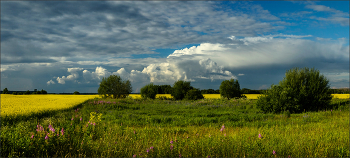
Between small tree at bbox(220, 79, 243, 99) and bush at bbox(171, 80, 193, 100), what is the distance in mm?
8787

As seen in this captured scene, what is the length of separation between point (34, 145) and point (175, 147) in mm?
3634

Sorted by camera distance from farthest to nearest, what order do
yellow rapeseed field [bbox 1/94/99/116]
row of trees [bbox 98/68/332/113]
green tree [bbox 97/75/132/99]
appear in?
green tree [bbox 97/75/132/99] → row of trees [bbox 98/68/332/113] → yellow rapeseed field [bbox 1/94/99/116]

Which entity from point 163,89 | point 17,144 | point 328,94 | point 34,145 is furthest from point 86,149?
point 163,89

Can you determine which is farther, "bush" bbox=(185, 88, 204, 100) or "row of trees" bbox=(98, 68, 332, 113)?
"bush" bbox=(185, 88, 204, 100)

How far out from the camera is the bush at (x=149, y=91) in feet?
167

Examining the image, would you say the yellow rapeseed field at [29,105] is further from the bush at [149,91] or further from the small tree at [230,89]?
the small tree at [230,89]

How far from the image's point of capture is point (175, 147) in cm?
538

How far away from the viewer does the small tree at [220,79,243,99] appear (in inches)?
1902

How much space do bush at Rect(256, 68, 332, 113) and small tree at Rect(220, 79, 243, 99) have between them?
24.7m

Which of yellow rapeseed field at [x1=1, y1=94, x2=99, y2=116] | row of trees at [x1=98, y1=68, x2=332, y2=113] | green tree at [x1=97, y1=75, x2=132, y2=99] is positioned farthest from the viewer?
green tree at [x1=97, y1=75, x2=132, y2=99]

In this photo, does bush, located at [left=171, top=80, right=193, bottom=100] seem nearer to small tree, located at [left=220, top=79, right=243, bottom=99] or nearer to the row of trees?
small tree, located at [left=220, top=79, right=243, bottom=99]

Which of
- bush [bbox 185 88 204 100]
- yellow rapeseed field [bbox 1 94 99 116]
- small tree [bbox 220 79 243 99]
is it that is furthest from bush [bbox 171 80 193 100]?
yellow rapeseed field [bbox 1 94 99 116]

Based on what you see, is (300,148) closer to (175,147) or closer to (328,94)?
(175,147)

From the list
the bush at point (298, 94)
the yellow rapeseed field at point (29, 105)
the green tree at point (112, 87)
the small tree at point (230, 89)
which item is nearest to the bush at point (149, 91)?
the green tree at point (112, 87)
